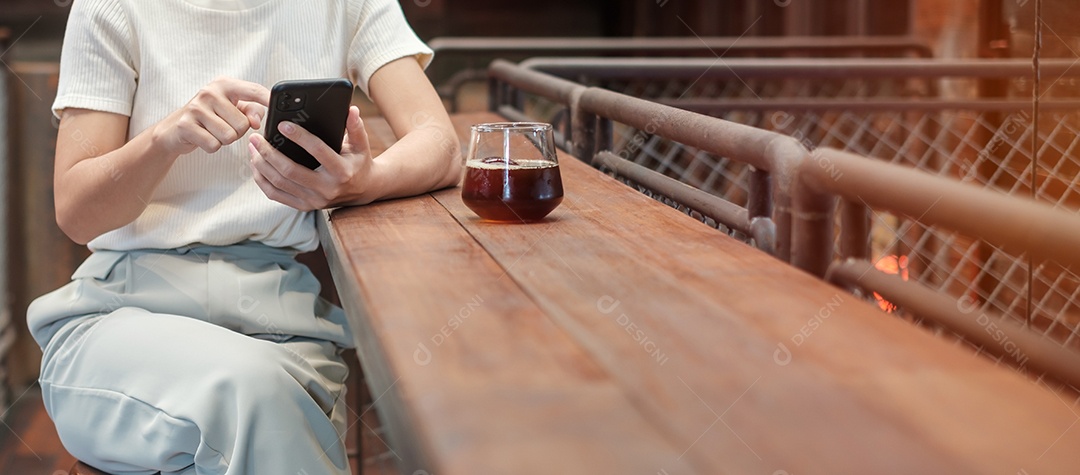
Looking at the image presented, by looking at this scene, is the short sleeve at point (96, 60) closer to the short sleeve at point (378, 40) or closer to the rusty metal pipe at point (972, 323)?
the short sleeve at point (378, 40)

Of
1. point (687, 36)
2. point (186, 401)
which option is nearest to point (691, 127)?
point (186, 401)

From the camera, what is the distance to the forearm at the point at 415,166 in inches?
51.9

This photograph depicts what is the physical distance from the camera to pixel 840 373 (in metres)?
0.64

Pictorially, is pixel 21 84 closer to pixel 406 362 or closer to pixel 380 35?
pixel 380 35

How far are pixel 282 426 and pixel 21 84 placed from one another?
11.9 feet

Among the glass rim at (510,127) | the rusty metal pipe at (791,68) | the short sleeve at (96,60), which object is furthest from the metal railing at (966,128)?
the short sleeve at (96,60)

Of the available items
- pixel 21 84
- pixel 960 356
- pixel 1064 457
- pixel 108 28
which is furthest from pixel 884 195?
pixel 21 84

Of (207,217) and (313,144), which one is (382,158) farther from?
(207,217)

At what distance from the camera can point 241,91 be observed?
47.6 inches

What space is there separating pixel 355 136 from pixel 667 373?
2.31 ft

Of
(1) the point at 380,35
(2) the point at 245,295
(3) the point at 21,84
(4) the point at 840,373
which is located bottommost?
(3) the point at 21,84

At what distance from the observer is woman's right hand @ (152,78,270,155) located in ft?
3.84

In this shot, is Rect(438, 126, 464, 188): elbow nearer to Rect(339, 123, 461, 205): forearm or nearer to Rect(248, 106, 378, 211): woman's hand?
Rect(339, 123, 461, 205): forearm

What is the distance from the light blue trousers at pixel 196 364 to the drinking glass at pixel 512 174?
0.30m
